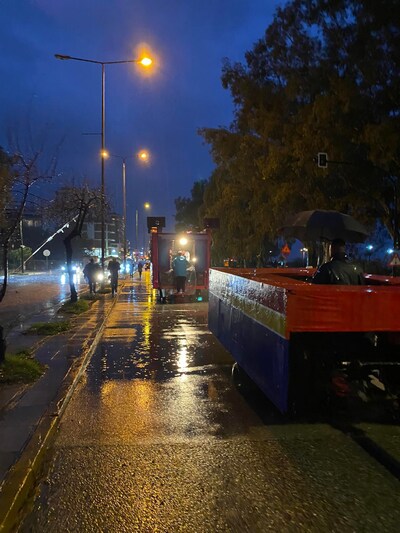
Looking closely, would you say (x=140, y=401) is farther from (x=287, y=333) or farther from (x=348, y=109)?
(x=348, y=109)

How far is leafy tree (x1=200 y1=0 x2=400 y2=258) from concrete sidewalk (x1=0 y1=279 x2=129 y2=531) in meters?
14.2

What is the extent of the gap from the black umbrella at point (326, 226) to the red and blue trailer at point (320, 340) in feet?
12.1

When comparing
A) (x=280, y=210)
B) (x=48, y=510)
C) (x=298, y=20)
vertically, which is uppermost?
(x=298, y=20)

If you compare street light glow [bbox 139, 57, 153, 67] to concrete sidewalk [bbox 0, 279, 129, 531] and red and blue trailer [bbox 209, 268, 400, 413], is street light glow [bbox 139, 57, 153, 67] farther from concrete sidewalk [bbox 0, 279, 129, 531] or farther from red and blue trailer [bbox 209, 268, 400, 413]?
red and blue trailer [bbox 209, 268, 400, 413]

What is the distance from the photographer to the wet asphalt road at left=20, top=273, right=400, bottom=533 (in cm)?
348

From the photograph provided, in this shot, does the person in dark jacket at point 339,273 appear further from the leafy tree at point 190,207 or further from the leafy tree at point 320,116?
the leafy tree at point 190,207

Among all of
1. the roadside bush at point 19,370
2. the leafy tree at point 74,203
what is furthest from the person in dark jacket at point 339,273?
the leafy tree at point 74,203

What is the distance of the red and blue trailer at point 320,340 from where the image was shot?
14.7ft

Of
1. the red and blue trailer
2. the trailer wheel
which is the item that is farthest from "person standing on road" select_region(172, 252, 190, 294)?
the red and blue trailer

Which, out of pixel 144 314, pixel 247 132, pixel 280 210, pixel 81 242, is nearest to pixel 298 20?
pixel 247 132

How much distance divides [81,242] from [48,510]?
278ft

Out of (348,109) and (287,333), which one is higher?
(348,109)

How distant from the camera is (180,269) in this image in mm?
18625

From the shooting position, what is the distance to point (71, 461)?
4.47 m
